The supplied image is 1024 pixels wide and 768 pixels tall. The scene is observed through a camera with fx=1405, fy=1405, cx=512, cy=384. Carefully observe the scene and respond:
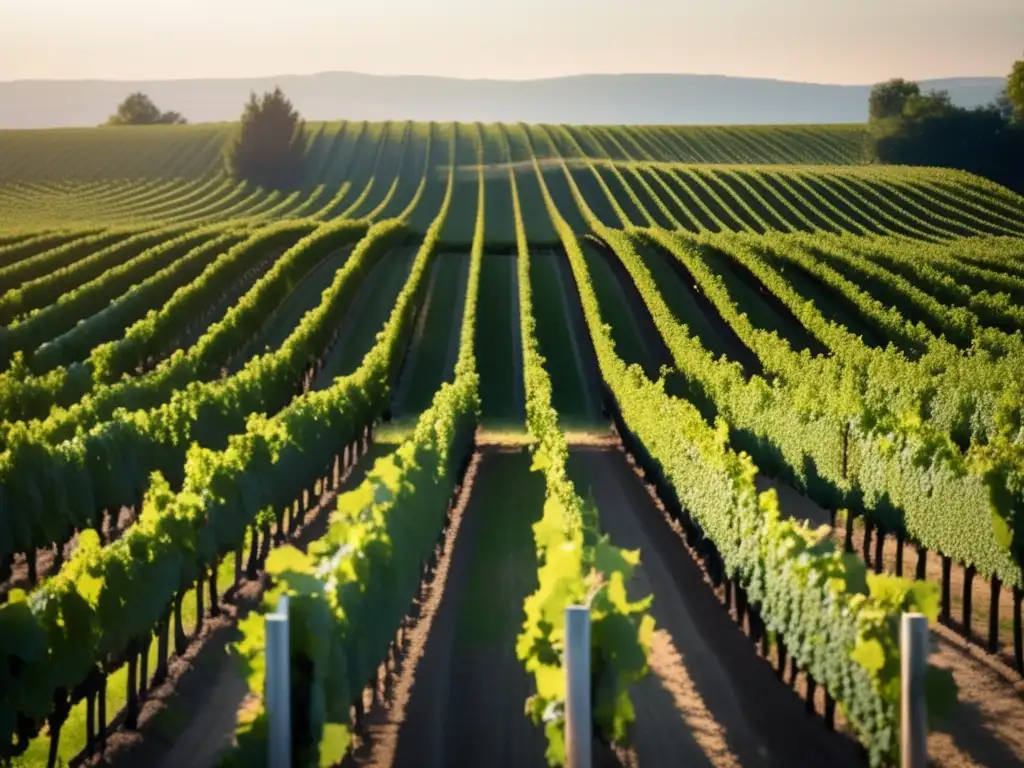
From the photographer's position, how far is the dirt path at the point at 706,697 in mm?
18609

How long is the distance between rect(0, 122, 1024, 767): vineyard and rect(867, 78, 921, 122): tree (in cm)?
6199

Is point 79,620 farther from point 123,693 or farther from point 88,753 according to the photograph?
point 123,693

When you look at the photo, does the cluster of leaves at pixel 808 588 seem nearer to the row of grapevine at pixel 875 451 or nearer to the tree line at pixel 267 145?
the row of grapevine at pixel 875 451

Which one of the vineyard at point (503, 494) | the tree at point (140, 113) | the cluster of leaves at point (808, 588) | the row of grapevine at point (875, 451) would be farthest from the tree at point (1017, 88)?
the cluster of leaves at point (808, 588)

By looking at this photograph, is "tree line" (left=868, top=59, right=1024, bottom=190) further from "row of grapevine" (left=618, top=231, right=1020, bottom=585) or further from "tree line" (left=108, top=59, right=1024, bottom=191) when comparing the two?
"row of grapevine" (left=618, top=231, right=1020, bottom=585)

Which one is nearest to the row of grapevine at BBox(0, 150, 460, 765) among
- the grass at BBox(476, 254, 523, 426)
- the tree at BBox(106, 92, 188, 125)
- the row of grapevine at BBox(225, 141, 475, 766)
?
the row of grapevine at BBox(225, 141, 475, 766)

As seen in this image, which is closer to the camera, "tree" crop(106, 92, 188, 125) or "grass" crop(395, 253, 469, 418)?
"grass" crop(395, 253, 469, 418)

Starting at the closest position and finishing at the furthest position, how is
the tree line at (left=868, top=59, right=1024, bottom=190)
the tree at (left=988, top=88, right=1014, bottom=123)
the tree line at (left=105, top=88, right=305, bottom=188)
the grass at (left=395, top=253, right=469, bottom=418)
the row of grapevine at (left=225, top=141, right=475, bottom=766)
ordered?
the row of grapevine at (left=225, top=141, right=475, bottom=766), the grass at (left=395, top=253, right=469, bottom=418), the tree line at (left=868, top=59, right=1024, bottom=190), the tree line at (left=105, top=88, right=305, bottom=188), the tree at (left=988, top=88, right=1014, bottom=123)

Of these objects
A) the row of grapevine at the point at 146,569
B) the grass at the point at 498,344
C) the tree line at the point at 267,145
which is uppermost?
the tree line at the point at 267,145

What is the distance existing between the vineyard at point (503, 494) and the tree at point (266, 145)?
134 feet

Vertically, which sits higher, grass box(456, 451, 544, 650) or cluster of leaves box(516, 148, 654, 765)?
cluster of leaves box(516, 148, 654, 765)

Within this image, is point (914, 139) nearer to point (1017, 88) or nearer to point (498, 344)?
point (1017, 88)

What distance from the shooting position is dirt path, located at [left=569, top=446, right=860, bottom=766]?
1861 centimetres

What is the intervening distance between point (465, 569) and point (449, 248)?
63.7m
